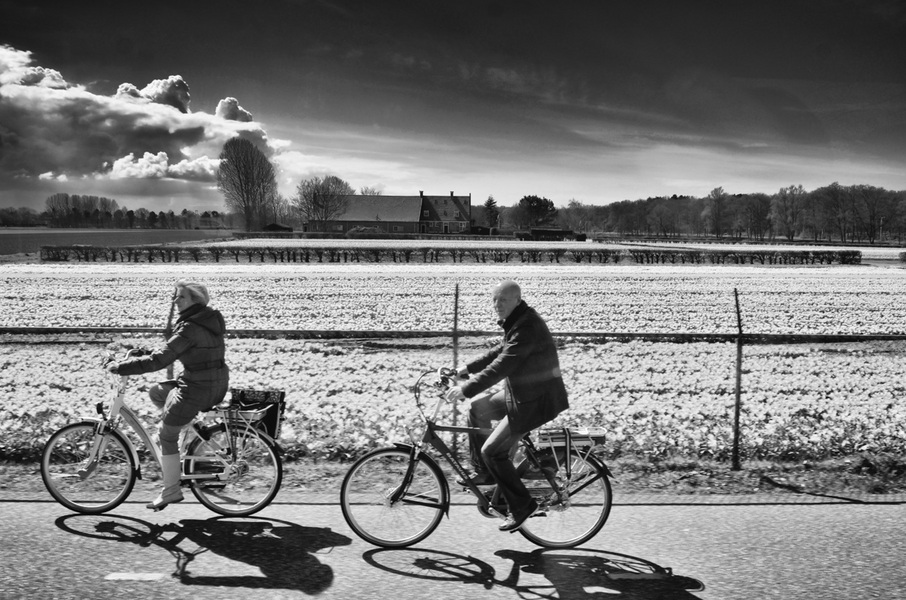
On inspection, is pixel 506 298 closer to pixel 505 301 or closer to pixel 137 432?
pixel 505 301

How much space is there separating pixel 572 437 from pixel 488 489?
72cm

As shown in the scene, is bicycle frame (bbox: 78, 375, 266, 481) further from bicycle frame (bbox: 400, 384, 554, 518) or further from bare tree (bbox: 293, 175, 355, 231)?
bare tree (bbox: 293, 175, 355, 231)

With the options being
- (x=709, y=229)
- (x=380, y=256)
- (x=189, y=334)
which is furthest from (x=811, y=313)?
(x=709, y=229)

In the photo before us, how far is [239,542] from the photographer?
535 cm

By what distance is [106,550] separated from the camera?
5.11 m

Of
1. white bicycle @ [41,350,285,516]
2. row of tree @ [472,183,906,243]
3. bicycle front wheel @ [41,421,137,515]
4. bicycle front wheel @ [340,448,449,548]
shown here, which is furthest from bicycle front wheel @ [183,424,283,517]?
row of tree @ [472,183,906,243]

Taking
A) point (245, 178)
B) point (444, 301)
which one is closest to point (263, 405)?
point (444, 301)

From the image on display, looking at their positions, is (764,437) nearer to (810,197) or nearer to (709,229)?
(810,197)

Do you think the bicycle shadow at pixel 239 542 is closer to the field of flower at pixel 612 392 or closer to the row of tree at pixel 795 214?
the field of flower at pixel 612 392

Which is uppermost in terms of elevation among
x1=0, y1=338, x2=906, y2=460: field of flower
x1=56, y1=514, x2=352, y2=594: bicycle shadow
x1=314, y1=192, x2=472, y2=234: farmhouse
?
x1=314, y1=192, x2=472, y2=234: farmhouse

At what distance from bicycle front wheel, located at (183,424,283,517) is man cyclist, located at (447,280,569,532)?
187 centimetres

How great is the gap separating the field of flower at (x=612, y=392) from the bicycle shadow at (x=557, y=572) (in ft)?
8.92

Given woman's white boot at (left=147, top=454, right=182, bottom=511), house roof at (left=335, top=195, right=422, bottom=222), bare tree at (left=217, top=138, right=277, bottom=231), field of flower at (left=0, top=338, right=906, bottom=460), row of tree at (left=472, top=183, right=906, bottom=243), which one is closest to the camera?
woman's white boot at (left=147, top=454, right=182, bottom=511)

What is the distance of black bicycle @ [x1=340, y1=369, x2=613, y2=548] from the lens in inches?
207
